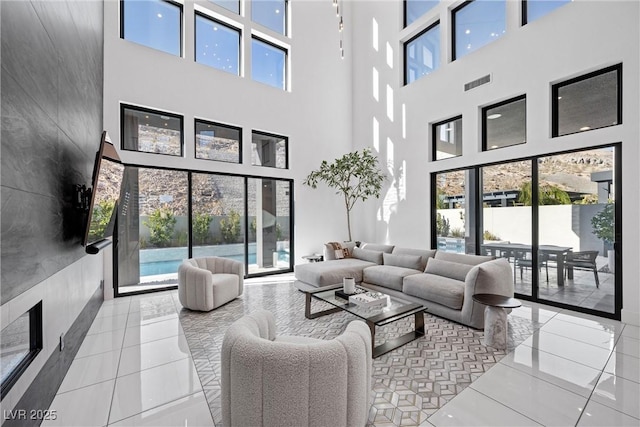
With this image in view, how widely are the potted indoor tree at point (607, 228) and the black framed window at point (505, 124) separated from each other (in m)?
1.50

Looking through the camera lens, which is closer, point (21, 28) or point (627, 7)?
point (21, 28)

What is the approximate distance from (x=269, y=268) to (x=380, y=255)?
8.62ft

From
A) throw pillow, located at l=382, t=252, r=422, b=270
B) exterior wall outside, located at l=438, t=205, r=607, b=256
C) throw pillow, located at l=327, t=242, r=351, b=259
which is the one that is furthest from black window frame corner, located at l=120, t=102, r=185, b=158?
exterior wall outside, located at l=438, t=205, r=607, b=256

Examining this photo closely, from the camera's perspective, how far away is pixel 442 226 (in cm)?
589

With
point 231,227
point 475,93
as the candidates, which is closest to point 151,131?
point 231,227

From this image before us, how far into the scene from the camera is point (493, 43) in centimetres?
500

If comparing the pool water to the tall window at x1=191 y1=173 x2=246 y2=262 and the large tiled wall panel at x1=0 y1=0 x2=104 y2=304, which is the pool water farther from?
the large tiled wall panel at x1=0 y1=0 x2=104 y2=304

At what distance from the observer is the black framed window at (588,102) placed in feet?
12.6

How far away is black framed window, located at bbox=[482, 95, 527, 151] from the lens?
477cm

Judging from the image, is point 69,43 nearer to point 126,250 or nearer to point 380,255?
point 126,250

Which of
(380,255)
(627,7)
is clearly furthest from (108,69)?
(627,7)

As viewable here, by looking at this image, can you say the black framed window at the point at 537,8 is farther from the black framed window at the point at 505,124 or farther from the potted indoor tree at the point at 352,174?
the potted indoor tree at the point at 352,174

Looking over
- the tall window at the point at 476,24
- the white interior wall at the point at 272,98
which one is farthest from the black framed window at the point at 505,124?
the white interior wall at the point at 272,98

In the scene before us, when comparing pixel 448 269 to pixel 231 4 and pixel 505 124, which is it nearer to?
pixel 505 124
